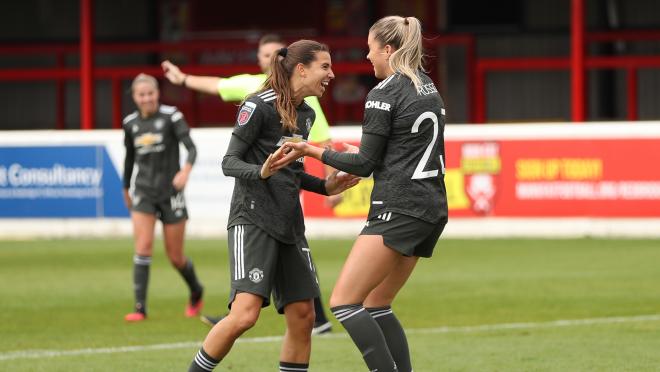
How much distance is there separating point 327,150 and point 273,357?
2.81 m

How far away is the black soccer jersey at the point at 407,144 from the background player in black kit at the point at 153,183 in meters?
4.95

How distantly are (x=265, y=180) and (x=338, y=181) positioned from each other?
482 mm

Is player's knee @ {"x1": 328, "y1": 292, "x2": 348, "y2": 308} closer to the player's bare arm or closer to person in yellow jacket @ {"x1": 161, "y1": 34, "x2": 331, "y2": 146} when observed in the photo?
person in yellow jacket @ {"x1": 161, "y1": 34, "x2": 331, "y2": 146}

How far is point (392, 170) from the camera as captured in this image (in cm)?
743

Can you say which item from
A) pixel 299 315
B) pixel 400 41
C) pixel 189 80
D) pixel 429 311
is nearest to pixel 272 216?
pixel 299 315

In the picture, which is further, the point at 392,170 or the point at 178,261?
the point at 178,261

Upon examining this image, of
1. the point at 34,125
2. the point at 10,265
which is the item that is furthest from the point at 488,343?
the point at 34,125

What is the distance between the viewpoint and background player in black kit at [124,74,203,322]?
12.2 meters

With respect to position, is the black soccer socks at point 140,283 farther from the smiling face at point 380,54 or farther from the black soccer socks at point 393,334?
the smiling face at point 380,54

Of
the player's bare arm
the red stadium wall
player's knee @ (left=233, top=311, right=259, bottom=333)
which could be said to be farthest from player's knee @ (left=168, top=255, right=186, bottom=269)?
the red stadium wall

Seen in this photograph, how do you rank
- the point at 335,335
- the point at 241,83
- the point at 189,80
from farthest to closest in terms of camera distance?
the point at 335,335, the point at 189,80, the point at 241,83

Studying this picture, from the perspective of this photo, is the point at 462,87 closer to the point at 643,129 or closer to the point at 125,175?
the point at 643,129

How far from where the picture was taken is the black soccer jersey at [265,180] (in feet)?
24.4

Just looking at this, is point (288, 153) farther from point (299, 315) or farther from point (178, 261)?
point (178, 261)
